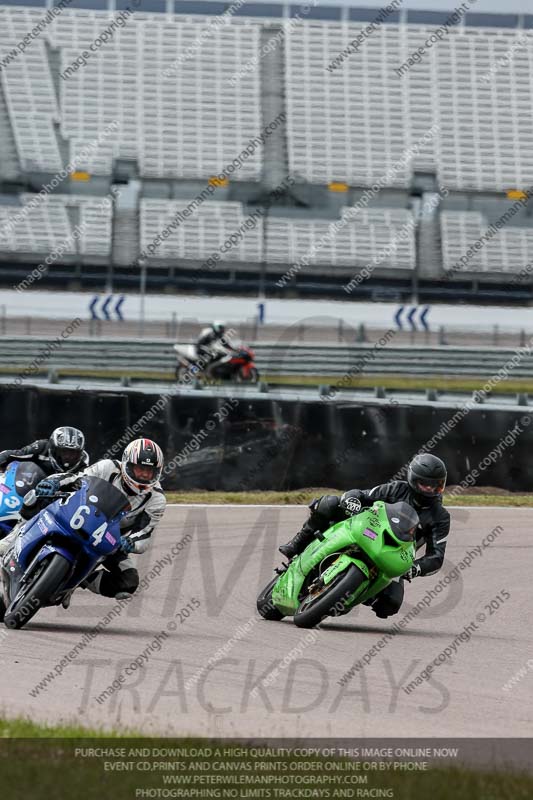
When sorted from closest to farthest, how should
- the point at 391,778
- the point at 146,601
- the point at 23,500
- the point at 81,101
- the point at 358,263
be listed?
the point at 391,778 < the point at 23,500 < the point at 146,601 < the point at 358,263 < the point at 81,101

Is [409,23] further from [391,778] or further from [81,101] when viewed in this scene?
[391,778]

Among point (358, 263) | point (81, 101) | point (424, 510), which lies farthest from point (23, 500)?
point (81, 101)

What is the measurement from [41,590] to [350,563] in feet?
6.37

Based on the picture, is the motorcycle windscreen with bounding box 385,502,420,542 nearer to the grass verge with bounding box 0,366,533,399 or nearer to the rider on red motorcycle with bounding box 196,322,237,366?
the grass verge with bounding box 0,366,533,399

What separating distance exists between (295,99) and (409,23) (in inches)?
220

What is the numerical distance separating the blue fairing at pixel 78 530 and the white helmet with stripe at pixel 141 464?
0.35 metres

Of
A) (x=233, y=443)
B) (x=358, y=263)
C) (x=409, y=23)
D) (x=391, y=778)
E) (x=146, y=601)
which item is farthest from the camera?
(x=409, y=23)

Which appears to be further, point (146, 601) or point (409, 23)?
point (409, 23)

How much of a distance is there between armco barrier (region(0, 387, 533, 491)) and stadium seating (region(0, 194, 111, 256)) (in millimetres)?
21023

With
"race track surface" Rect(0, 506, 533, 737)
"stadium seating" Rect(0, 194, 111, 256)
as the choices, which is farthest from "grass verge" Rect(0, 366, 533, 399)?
"race track surface" Rect(0, 506, 533, 737)

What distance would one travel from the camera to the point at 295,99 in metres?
44.7

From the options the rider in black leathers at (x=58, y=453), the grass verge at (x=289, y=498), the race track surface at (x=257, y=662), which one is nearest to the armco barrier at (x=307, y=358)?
the grass verge at (x=289, y=498)

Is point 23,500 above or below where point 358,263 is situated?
above

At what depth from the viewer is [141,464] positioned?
28.8ft
